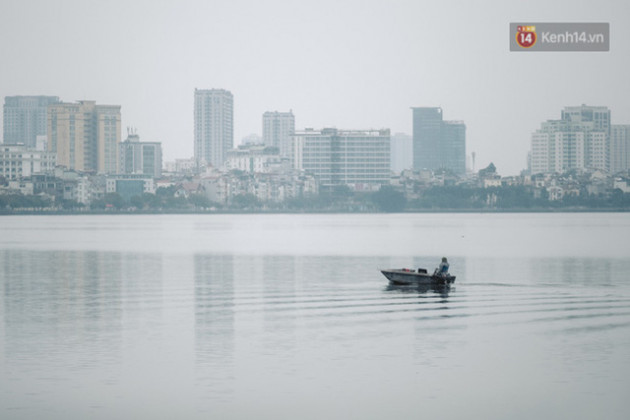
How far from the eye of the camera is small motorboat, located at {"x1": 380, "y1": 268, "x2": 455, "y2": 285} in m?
34.7

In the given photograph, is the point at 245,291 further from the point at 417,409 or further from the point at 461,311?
the point at 417,409

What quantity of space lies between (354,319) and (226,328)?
11.2 feet

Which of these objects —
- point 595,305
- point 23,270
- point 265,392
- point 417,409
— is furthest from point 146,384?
point 23,270

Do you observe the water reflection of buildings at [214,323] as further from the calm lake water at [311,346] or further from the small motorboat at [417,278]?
the small motorboat at [417,278]

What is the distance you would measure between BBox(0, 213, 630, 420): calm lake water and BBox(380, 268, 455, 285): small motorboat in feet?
1.56

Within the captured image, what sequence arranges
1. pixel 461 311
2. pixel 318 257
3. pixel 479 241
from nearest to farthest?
pixel 461 311 < pixel 318 257 < pixel 479 241

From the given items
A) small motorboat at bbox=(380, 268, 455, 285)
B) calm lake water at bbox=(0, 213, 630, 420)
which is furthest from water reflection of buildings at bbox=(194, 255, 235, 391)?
small motorboat at bbox=(380, 268, 455, 285)

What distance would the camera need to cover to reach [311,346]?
22.6 meters

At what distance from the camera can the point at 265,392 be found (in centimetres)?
1833

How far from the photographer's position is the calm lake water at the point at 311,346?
17.5 meters

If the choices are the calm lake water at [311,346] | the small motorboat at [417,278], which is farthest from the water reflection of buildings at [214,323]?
the small motorboat at [417,278]

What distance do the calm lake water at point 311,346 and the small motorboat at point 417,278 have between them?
1.56 feet

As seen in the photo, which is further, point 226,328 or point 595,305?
point 595,305

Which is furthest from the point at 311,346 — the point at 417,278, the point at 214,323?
the point at 417,278
